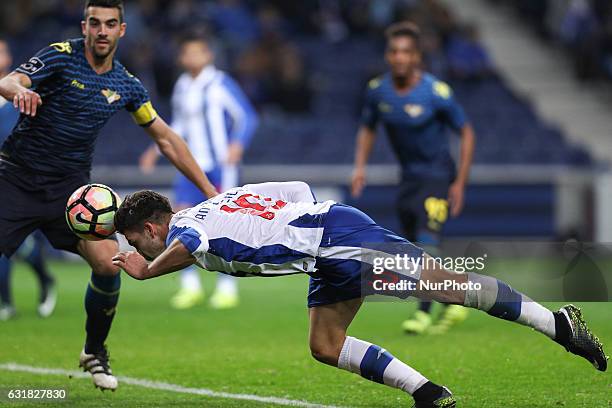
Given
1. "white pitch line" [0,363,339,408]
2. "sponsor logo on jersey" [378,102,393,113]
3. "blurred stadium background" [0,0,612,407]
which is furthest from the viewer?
Answer: "blurred stadium background" [0,0,612,407]

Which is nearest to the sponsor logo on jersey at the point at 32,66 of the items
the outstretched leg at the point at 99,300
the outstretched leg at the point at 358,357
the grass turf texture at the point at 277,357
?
the outstretched leg at the point at 99,300

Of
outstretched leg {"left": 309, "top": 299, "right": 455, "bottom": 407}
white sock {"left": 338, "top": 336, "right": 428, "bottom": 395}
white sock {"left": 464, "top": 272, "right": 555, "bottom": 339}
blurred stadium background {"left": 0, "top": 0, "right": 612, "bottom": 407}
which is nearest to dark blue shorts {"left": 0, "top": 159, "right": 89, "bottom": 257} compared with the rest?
outstretched leg {"left": 309, "top": 299, "right": 455, "bottom": 407}

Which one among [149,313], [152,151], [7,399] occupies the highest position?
[152,151]

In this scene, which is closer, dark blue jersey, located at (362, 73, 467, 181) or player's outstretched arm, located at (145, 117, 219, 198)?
player's outstretched arm, located at (145, 117, 219, 198)

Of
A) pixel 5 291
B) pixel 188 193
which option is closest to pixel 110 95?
pixel 5 291

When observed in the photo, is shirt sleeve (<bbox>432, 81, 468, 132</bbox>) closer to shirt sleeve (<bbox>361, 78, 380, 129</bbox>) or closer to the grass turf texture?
shirt sleeve (<bbox>361, 78, 380, 129</bbox>)

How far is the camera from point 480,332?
9.73 metres

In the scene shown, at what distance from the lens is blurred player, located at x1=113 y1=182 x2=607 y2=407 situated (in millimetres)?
5727

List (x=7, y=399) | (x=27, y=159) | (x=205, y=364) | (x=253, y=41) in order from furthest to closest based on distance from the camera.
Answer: (x=253, y=41), (x=205, y=364), (x=27, y=159), (x=7, y=399)

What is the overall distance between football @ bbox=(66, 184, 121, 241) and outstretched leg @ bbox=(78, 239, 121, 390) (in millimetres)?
821

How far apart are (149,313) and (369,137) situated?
2881 mm

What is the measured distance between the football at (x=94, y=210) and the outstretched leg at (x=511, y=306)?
5.65 feet

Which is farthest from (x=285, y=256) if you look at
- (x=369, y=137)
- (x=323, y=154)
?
(x=323, y=154)

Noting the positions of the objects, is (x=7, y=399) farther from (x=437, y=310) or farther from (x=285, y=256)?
(x=437, y=310)
